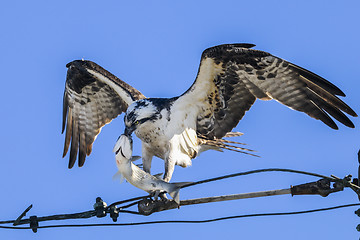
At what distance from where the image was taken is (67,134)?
11391 mm

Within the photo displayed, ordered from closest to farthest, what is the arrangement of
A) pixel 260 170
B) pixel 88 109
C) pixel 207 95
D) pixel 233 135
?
pixel 260 170 → pixel 207 95 → pixel 233 135 → pixel 88 109

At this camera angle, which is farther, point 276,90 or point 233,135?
point 233,135

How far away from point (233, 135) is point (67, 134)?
104 inches

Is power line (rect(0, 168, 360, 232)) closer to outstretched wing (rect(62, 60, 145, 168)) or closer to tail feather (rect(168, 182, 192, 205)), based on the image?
tail feather (rect(168, 182, 192, 205))

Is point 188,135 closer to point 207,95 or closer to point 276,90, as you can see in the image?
point 207,95

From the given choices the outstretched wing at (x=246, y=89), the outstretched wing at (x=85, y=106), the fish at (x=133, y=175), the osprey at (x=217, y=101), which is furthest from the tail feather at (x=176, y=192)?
the outstretched wing at (x=85, y=106)

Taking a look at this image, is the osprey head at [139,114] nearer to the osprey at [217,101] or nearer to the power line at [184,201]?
the osprey at [217,101]

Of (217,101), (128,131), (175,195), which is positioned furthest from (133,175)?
(217,101)

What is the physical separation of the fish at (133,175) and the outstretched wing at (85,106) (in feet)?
10.7

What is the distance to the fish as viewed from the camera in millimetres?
7789

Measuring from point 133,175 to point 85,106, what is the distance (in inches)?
149

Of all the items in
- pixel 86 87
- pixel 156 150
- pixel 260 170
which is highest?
pixel 86 87

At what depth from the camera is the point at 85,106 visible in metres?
11.6

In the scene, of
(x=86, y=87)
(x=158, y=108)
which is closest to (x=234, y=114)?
(x=158, y=108)
